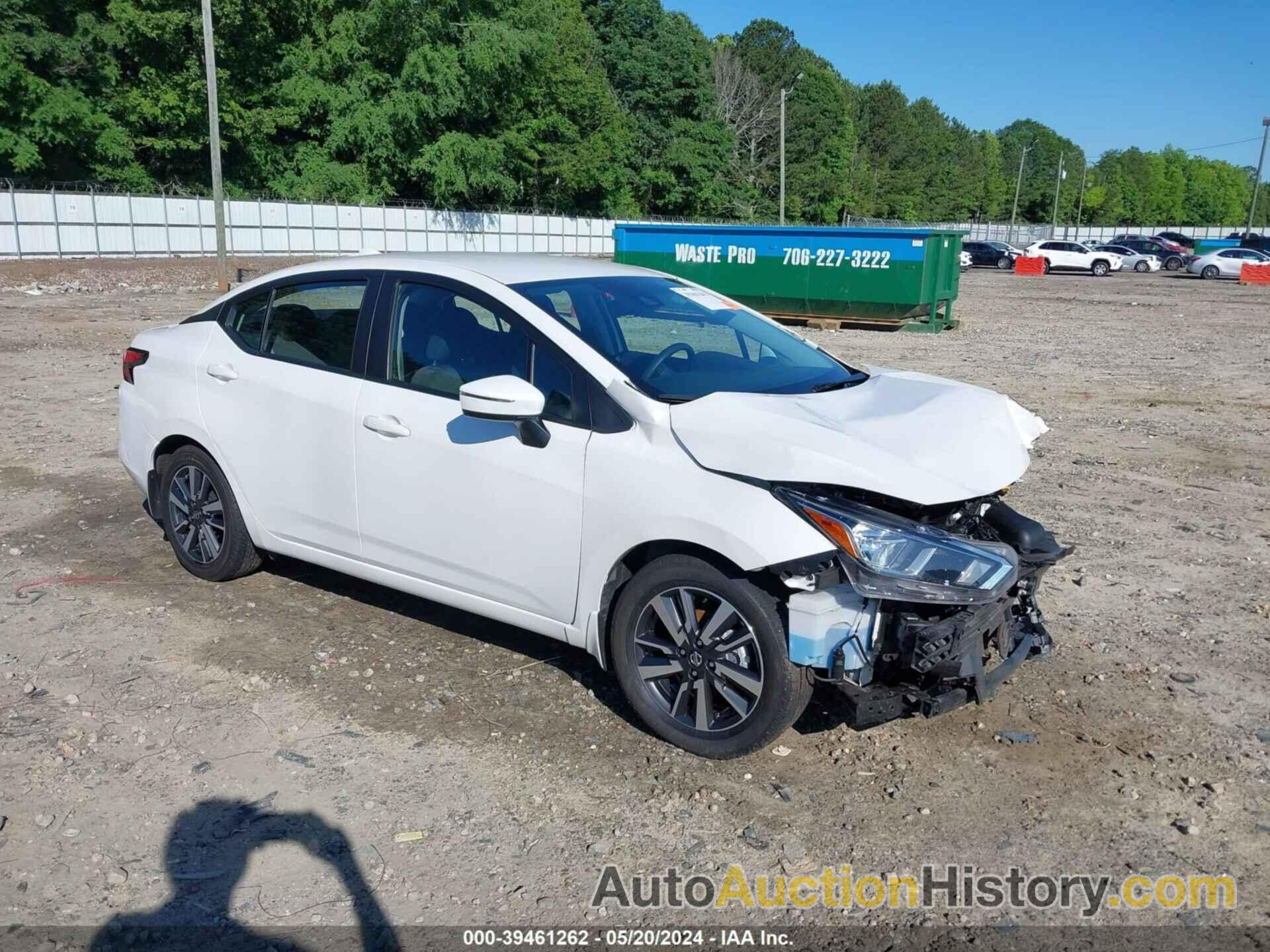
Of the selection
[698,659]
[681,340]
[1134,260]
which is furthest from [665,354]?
[1134,260]

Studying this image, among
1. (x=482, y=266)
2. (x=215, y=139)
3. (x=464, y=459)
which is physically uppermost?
(x=215, y=139)

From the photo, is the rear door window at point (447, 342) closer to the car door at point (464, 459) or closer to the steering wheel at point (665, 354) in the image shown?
the car door at point (464, 459)

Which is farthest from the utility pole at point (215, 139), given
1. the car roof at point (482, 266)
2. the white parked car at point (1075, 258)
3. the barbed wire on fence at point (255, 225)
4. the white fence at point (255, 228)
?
the white parked car at point (1075, 258)

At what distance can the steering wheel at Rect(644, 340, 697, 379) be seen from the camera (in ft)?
14.2

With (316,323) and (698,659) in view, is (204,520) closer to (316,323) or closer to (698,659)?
(316,323)

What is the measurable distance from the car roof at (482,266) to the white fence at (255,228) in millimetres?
28194

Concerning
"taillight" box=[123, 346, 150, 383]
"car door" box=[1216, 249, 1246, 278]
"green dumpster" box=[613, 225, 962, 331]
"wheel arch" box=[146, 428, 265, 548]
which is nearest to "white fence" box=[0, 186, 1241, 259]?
"green dumpster" box=[613, 225, 962, 331]

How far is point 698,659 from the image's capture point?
389 cm

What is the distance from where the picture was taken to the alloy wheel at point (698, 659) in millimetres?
3801

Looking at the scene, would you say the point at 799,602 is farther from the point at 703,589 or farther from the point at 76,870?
the point at 76,870

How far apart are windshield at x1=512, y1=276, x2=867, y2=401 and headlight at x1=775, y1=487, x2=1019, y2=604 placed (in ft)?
2.70

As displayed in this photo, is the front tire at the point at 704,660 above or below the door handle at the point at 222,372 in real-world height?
below

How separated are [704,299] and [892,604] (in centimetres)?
209

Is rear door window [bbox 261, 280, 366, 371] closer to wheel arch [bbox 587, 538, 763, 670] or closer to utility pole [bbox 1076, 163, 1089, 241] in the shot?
wheel arch [bbox 587, 538, 763, 670]
